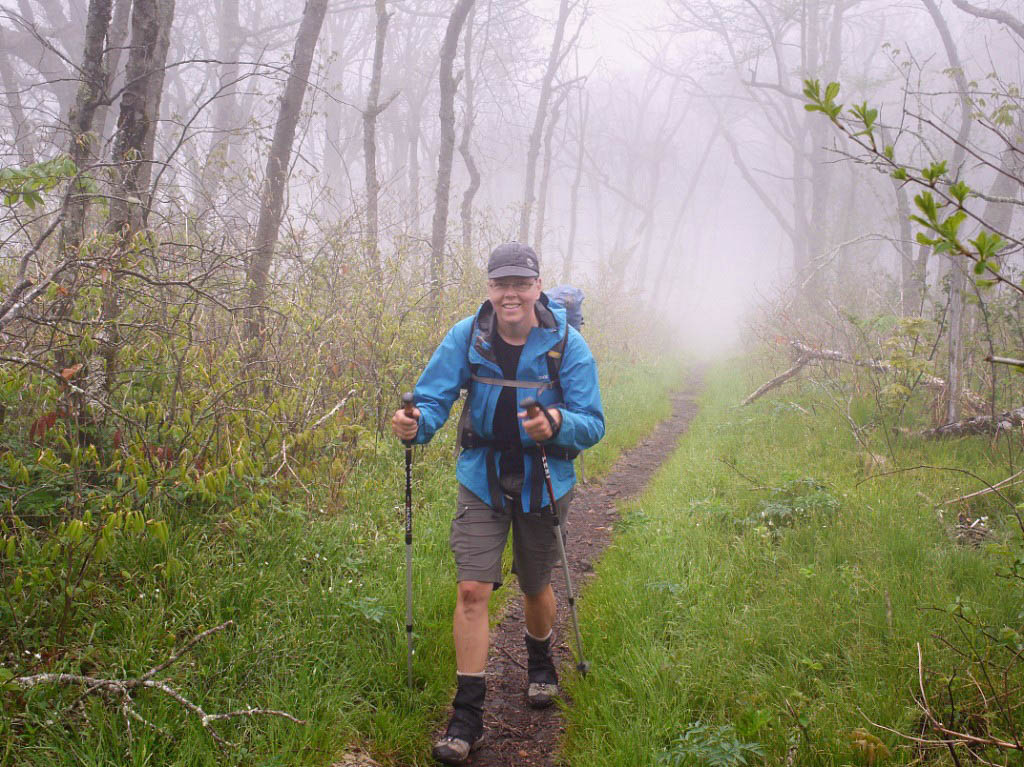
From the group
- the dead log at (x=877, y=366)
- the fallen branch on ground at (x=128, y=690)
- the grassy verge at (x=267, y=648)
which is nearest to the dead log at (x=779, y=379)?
the dead log at (x=877, y=366)

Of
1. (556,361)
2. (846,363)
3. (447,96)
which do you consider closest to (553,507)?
(556,361)

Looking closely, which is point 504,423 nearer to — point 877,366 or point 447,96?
point 877,366

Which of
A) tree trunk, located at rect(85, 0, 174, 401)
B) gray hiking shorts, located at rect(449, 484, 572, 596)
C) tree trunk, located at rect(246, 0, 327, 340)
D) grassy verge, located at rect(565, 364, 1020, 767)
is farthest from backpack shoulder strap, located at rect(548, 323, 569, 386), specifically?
tree trunk, located at rect(246, 0, 327, 340)

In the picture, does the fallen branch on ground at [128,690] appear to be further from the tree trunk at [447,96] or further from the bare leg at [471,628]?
the tree trunk at [447,96]

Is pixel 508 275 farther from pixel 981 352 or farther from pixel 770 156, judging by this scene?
pixel 770 156

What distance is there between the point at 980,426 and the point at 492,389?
513 cm

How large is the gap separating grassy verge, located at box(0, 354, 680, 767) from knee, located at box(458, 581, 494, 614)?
2.01 feet

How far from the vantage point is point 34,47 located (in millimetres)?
15164

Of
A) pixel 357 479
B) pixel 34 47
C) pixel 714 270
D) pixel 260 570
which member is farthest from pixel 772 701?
pixel 714 270

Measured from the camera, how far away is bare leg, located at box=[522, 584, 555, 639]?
349cm

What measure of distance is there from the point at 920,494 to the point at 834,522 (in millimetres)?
775

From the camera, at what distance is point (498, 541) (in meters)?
3.23

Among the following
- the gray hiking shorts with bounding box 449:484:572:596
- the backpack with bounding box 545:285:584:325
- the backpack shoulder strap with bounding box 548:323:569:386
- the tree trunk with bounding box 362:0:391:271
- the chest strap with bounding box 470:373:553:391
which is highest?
the tree trunk with bounding box 362:0:391:271

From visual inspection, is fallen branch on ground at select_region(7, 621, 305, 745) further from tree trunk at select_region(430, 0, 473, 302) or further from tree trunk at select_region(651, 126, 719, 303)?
tree trunk at select_region(651, 126, 719, 303)
